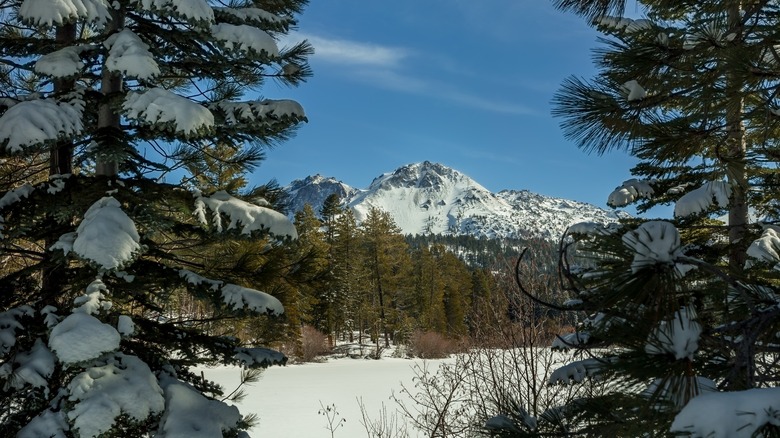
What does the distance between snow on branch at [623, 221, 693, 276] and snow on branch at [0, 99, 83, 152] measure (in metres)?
3.68

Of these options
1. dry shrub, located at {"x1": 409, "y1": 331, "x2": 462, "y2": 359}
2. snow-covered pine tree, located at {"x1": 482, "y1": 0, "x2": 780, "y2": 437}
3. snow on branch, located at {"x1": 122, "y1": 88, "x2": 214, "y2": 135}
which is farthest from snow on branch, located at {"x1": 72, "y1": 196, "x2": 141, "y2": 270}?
dry shrub, located at {"x1": 409, "y1": 331, "x2": 462, "y2": 359}

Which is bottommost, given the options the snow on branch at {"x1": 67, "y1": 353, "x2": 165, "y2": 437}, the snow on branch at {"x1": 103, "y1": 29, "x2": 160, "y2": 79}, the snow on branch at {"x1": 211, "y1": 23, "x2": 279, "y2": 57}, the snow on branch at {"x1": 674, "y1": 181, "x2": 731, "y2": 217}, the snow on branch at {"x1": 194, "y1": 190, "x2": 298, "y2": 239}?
the snow on branch at {"x1": 67, "y1": 353, "x2": 165, "y2": 437}

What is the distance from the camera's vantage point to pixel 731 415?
3.15ft

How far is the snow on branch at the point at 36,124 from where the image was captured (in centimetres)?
327

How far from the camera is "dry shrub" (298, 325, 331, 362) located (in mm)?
26469

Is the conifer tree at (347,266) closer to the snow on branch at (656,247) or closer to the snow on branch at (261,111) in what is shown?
the snow on branch at (261,111)

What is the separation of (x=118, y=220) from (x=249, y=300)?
1126 mm

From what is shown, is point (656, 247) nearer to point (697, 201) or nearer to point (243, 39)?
point (243, 39)

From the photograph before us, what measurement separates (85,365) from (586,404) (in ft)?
9.39

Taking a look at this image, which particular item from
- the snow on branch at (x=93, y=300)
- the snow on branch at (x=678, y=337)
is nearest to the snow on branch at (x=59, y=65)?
the snow on branch at (x=93, y=300)

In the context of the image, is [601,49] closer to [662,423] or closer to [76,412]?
[662,423]

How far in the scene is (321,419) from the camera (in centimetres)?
1209

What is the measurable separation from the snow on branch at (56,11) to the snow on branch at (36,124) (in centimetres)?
58

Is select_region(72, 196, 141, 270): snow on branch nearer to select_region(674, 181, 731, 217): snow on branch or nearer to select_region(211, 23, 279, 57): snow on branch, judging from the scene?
select_region(211, 23, 279, 57): snow on branch
